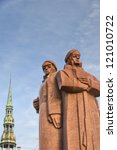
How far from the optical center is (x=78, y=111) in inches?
404

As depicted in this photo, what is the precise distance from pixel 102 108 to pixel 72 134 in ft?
3.86

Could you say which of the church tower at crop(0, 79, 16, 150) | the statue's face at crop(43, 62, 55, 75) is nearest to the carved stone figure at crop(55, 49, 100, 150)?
the statue's face at crop(43, 62, 55, 75)

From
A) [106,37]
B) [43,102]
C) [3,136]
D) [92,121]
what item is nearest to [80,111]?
[92,121]

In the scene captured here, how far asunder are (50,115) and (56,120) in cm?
19

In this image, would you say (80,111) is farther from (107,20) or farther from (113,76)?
(107,20)

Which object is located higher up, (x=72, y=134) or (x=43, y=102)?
(x=43, y=102)

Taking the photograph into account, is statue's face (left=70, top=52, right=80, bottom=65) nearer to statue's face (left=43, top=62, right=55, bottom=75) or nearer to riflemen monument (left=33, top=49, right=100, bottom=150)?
riflemen monument (left=33, top=49, right=100, bottom=150)

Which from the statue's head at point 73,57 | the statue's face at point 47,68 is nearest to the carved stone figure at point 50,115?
the statue's face at point 47,68

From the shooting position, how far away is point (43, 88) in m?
11.0

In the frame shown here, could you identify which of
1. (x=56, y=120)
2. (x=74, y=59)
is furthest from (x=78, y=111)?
(x=74, y=59)

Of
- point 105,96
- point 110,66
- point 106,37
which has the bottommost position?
point 105,96

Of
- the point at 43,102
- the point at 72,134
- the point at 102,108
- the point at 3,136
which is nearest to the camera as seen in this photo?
the point at 102,108

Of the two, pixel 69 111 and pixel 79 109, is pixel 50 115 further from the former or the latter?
pixel 79 109

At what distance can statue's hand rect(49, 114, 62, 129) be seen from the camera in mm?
10297
